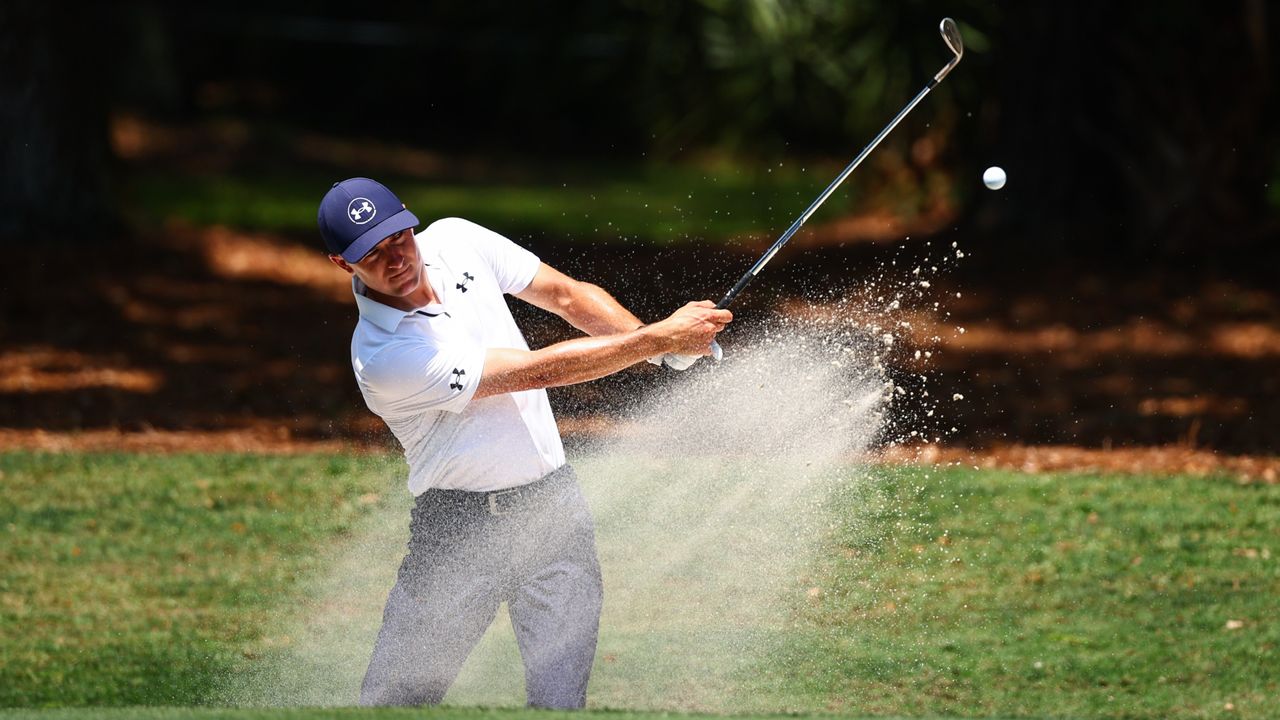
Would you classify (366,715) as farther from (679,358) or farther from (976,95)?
(976,95)

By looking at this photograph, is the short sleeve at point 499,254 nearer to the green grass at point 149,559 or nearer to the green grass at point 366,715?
the green grass at point 366,715

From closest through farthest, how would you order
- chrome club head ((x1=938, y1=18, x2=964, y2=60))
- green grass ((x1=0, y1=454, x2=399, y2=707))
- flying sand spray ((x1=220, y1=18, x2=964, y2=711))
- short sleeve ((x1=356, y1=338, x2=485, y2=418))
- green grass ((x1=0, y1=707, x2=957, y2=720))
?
green grass ((x1=0, y1=707, x2=957, y2=720)) → short sleeve ((x1=356, y1=338, x2=485, y2=418)) → chrome club head ((x1=938, y1=18, x2=964, y2=60)) → flying sand spray ((x1=220, y1=18, x2=964, y2=711)) → green grass ((x1=0, y1=454, x2=399, y2=707))

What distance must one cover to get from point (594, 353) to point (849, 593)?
241cm

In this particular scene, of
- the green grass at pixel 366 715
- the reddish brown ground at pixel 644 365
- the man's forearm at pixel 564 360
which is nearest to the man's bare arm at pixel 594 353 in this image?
the man's forearm at pixel 564 360

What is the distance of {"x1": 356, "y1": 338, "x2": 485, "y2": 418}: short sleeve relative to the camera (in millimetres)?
4297

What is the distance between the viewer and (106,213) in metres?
13.0

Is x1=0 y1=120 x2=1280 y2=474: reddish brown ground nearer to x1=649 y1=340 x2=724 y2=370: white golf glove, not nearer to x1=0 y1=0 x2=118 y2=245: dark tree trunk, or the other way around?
x1=0 y1=0 x2=118 y2=245: dark tree trunk

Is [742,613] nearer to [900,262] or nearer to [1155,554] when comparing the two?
[1155,554]

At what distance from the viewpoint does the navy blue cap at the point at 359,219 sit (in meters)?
4.34

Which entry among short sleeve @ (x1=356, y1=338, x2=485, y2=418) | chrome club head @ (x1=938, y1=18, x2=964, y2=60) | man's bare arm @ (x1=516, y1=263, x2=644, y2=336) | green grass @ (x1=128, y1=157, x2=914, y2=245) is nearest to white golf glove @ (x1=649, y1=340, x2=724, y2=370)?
man's bare arm @ (x1=516, y1=263, x2=644, y2=336)

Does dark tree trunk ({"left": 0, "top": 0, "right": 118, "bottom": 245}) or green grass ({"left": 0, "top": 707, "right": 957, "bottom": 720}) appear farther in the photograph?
dark tree trunk ({"left": 0, "top": 0, "right": 118, "bottom": 245})

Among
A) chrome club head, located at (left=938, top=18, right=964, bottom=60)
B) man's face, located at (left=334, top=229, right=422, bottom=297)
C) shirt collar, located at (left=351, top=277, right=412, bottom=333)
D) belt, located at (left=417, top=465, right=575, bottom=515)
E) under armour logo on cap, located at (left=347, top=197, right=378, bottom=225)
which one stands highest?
chrome club head, located at (left=938, top=18, right=964, bottom=60)

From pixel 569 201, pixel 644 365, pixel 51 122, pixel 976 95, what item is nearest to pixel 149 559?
pixel 644 365

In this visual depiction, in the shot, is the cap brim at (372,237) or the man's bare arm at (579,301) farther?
the man's bare arm at (579,301)
